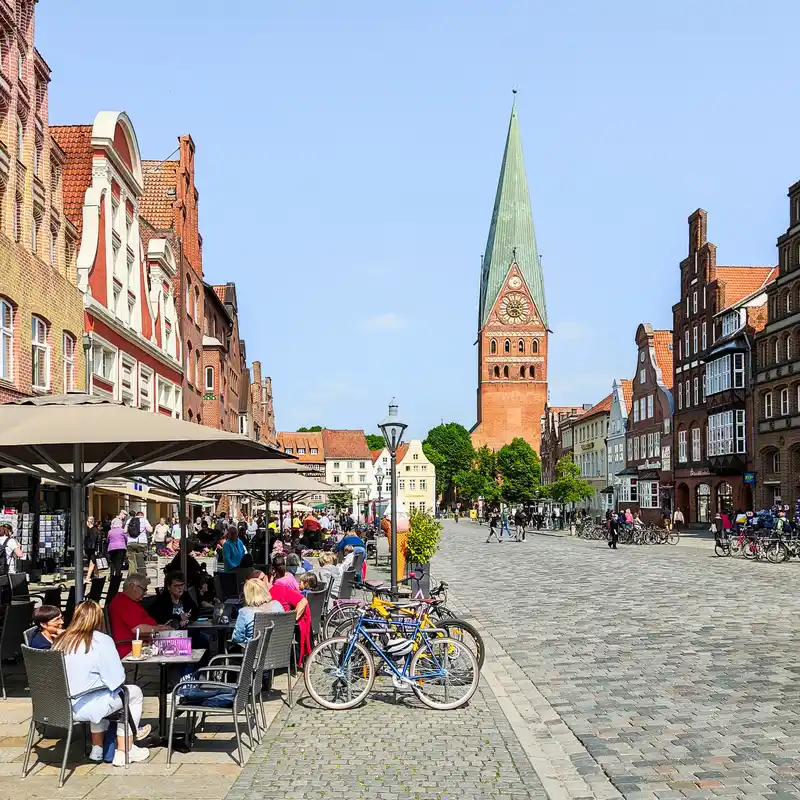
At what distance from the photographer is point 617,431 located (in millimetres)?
89500

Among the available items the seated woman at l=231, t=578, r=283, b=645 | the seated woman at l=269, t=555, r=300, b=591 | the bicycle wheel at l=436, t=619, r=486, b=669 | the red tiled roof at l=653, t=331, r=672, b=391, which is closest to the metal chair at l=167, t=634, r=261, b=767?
the seated woman at l=231, t=578, r=283, b=645

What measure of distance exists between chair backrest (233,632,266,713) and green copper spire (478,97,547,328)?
455ft

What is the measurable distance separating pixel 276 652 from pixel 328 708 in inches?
41.4

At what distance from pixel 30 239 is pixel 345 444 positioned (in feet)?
415

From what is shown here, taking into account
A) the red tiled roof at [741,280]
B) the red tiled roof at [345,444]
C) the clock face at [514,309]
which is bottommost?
the red tiled roof at [345,444]

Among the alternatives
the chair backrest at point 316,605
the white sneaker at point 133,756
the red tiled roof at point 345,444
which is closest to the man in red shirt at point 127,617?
the white sneaker at point 133,756

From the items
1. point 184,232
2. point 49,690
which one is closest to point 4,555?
point 49,690

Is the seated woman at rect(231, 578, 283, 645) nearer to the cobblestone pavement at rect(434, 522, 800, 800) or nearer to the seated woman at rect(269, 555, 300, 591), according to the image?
the seated woman at rect(269, 555, 300, 591)

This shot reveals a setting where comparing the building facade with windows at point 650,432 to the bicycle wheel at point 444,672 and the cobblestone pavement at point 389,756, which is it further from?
the cobblestone pavement at point 389,756

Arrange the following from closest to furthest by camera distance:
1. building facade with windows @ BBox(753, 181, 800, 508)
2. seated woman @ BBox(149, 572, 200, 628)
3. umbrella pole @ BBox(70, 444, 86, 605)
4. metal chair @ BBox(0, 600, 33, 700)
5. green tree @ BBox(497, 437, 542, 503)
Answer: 1. umbrella pole @ BBox(70, 444, 86, 605)
2. metal chair @ BBox(0, 600, 33, 700)
3. seated woman @ BBox(149, 572, 200, 628)
4. building facade with windows @ BBox(753, 181, 800, 508)
5. green tree @ BBox(497, 437, 542, 503)

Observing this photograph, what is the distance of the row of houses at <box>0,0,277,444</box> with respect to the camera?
24.7 m

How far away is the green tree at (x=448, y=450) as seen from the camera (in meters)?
152

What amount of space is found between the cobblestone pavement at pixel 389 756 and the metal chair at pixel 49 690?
1307mm

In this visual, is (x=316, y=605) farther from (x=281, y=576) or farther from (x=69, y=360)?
(x=69, y=360)
